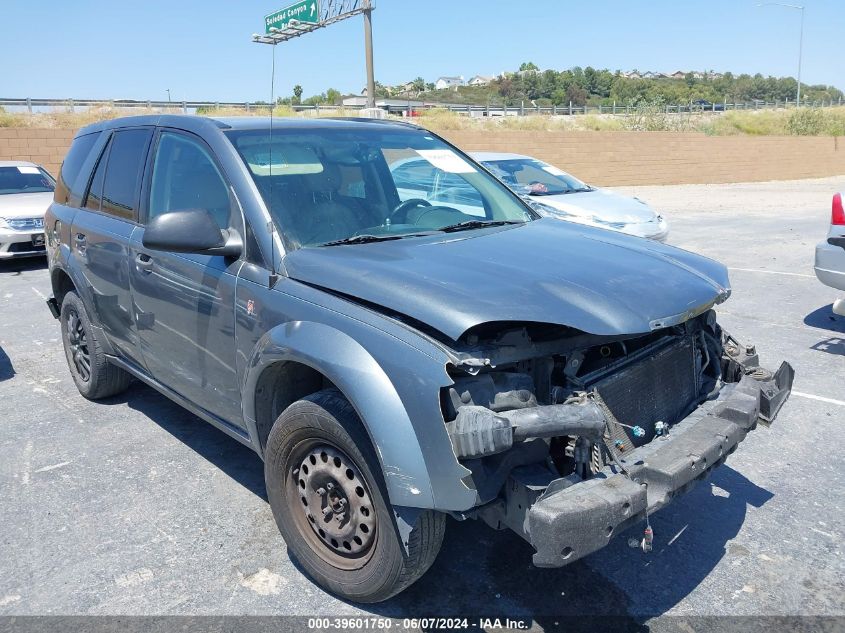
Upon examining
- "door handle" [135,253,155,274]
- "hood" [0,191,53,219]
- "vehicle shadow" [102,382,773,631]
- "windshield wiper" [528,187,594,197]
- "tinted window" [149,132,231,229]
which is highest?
"tinted window" [149,132,231,229]

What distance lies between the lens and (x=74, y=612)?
301 centimetres

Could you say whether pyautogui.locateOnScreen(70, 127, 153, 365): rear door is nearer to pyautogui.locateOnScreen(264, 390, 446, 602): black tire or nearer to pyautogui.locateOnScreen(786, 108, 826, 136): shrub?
pyautogui.locateOnScreen(264, 390, 446, 602): black tire

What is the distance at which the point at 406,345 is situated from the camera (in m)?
2.59

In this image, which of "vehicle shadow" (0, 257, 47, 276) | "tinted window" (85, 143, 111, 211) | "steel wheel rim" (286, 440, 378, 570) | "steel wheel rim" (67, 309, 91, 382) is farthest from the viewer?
"vehicle shadow" (0, 257, 47, 276)

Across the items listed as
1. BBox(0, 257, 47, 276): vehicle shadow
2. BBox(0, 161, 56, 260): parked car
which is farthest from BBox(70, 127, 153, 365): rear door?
BBox(0, 257, 47, 276): vehicle shadow

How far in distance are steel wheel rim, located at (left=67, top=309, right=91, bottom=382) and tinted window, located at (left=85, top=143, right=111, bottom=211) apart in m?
0.85

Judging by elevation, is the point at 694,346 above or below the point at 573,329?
below

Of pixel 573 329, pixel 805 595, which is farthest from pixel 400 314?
pixel 805 595

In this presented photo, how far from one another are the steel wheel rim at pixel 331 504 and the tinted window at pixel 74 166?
300cm

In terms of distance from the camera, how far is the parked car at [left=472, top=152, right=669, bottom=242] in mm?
9875

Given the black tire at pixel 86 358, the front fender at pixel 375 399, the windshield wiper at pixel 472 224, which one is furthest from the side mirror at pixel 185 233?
the black tire at pixel 86 358

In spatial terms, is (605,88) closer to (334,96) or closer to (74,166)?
(334,96)

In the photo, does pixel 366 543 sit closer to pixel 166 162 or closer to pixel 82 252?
pixel 166 162

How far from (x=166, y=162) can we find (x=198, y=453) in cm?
173
